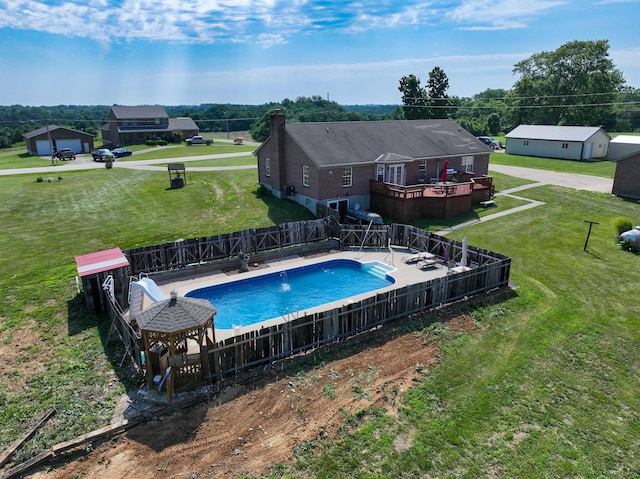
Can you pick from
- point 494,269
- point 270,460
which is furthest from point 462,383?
point 494,269

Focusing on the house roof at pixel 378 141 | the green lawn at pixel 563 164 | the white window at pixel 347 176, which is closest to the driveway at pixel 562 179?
the green lawn at pixel 563 164

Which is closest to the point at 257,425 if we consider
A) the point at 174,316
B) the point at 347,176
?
the point at 174,316

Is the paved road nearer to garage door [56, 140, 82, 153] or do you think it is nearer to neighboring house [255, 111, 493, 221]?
garage door [56, 140, 82, 153]

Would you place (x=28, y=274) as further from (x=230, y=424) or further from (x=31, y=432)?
(x=230, y=424)

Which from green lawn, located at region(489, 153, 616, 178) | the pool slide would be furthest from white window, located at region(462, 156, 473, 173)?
the pool slide

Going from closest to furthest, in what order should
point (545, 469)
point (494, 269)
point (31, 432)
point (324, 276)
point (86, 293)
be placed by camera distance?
point (545, 469), point (31, 432), point (86, 293), point (494, 269), point (324, 276)

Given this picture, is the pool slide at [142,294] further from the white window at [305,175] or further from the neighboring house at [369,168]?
the white window at [305,175]
